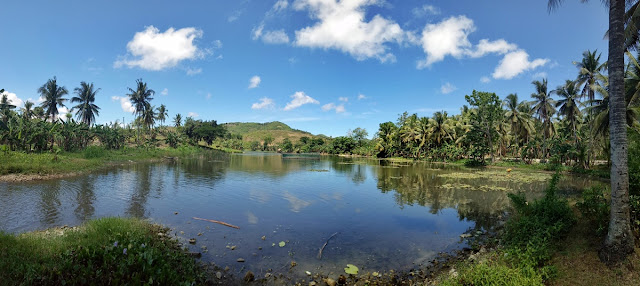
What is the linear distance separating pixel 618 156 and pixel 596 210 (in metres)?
2.05

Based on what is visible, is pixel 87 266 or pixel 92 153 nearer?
pixel 87 266

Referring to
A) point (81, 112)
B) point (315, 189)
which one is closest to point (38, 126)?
point (81, 112)

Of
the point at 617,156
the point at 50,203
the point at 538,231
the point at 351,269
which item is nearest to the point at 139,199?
the point at 50,203

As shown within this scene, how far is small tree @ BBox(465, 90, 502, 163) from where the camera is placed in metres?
49.5

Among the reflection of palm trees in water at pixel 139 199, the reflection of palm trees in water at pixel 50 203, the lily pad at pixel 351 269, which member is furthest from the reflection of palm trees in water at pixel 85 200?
the lily pad at pixel 351 269

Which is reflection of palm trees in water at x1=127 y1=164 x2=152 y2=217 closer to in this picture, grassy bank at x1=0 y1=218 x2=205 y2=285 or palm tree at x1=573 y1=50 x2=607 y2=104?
grassy bank at x1=0 y1=218 x2=205 y2=285

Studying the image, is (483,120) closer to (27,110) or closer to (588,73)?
(588,73)

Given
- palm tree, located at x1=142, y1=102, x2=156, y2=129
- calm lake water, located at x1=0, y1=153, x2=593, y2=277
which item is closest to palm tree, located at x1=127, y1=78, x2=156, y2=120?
palm tree, located at x1=142, y1=102, x2=156, y2=129

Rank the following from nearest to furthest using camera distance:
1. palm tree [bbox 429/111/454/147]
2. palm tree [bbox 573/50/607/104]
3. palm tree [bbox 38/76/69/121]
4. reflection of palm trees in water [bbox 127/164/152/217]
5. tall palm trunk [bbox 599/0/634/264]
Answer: tall palm trunk [bbox 599/0/634/264] < reflection of palm trees in water [bbox 127/164/152/217] < palm tree [bbox 573/50/607/104] < palm tree [bbox 38/76/69/121] < palm tree [bbox 429/111/454/147]

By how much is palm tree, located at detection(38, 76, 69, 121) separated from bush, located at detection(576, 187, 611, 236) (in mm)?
71748

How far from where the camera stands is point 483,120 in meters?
51.0

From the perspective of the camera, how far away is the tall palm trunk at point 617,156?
6.68m

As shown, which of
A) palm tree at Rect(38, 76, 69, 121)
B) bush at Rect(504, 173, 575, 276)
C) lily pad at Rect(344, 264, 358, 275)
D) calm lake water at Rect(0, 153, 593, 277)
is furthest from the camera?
palm tree at Rect(38, 76, 69, 121)

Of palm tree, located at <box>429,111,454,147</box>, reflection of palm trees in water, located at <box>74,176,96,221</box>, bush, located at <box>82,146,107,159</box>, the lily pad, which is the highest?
palm tree, located at <box>429,111,454,147</box>
